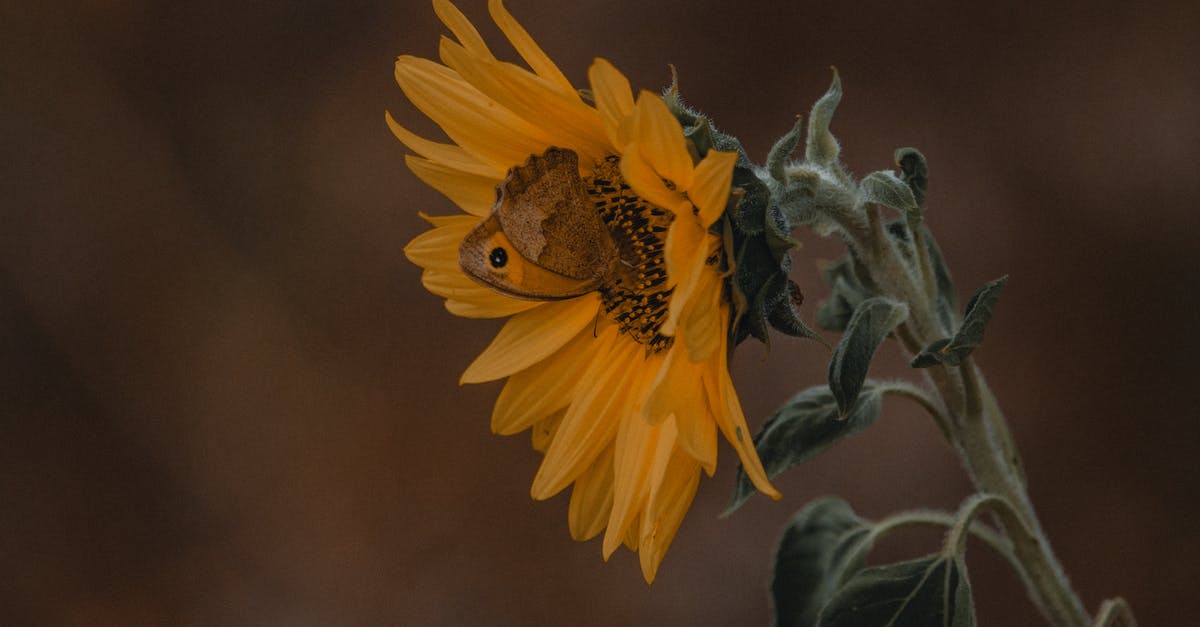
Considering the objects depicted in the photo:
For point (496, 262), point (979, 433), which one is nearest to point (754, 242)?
point (496, 262)

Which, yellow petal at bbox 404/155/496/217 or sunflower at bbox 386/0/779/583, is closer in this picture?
sunflower at bbox 386/0/779/583

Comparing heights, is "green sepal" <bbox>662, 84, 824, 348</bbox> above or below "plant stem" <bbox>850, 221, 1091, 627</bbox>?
above

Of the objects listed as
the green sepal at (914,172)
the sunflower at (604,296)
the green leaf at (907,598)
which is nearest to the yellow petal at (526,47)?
the sunflower at (604,296)

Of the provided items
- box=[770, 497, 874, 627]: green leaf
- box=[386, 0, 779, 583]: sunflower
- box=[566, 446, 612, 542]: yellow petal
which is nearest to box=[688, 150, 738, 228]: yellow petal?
box=[386, 0, 779, 583]: sunflower

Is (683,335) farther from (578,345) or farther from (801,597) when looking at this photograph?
(801,597)

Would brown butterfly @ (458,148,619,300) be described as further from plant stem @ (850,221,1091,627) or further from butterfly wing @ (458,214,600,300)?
plant stem @ (850,221,1091,627)

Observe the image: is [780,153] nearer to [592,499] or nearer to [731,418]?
[731,418]

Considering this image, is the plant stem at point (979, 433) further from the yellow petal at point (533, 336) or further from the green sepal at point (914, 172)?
the yellow petal at point (533, 336)
